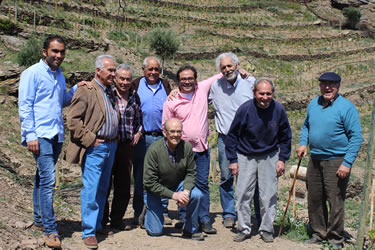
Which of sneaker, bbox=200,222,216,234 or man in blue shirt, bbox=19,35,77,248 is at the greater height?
man in blue shirt, bbox=19,35,77,248

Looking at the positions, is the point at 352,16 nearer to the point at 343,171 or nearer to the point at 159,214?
the point at 343,171

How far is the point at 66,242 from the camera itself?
4.14 metres

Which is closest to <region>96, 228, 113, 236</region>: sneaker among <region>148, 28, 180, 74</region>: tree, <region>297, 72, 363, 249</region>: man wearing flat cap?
<region>297, 72, 363, 249</region>: man wearing flat cap

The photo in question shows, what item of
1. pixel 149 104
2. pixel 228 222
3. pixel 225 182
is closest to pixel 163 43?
pixel 149 104

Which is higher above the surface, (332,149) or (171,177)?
(332,149)

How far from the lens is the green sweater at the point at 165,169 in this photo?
4312mm

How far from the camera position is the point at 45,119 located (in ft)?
→ 12.6

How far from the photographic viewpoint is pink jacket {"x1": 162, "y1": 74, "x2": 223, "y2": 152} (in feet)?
15.1

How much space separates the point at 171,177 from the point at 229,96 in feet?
4.14

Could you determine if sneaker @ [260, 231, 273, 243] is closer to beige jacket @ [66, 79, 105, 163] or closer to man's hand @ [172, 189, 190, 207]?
man's hand @ [172, 189, 190, 207]

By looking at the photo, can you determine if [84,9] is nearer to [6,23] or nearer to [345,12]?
[6,23]

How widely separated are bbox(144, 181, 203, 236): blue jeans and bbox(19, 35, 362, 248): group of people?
0.01 metres

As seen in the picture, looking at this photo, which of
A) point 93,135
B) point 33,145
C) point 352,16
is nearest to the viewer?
point 33,145

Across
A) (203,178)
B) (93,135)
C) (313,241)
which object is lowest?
(313,241)
